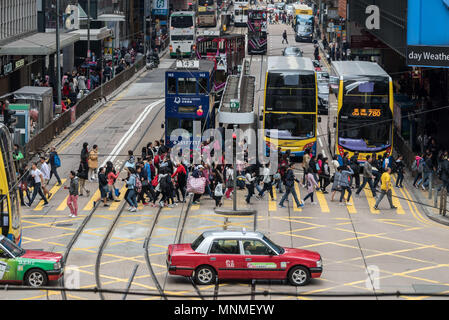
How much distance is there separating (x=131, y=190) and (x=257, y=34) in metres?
52.2

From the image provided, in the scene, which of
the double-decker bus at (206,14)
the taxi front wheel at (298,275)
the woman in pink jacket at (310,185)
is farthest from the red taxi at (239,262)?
the double-decker bus at (206,14)

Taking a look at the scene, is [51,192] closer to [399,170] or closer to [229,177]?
[229,177]

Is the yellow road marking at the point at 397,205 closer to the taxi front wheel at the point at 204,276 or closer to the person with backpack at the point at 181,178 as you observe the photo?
the person with backpack at the point at 181,178

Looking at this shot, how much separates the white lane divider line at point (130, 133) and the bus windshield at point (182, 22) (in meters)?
23.0

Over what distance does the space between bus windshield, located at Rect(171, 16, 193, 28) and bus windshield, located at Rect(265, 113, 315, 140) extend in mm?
40399

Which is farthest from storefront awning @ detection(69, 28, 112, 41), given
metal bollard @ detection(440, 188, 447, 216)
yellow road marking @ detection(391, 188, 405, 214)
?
metal bollard @ detection(440, 188, 447, 216)

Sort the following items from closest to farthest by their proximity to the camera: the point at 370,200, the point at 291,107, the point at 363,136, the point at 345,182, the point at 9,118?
the point at 345,182 < the point at 370,200 < the point at 9,118 < the point at 363,136 < the point at 291,107

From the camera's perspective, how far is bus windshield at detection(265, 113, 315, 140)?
37188 millimetres

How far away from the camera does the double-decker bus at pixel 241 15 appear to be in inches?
4094

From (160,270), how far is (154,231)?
4337 millimetres

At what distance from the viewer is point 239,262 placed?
68.8 feet

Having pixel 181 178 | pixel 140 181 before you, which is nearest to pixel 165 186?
pixel 140 181

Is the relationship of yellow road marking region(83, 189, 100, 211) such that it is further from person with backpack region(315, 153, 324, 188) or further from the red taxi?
the red taxi
